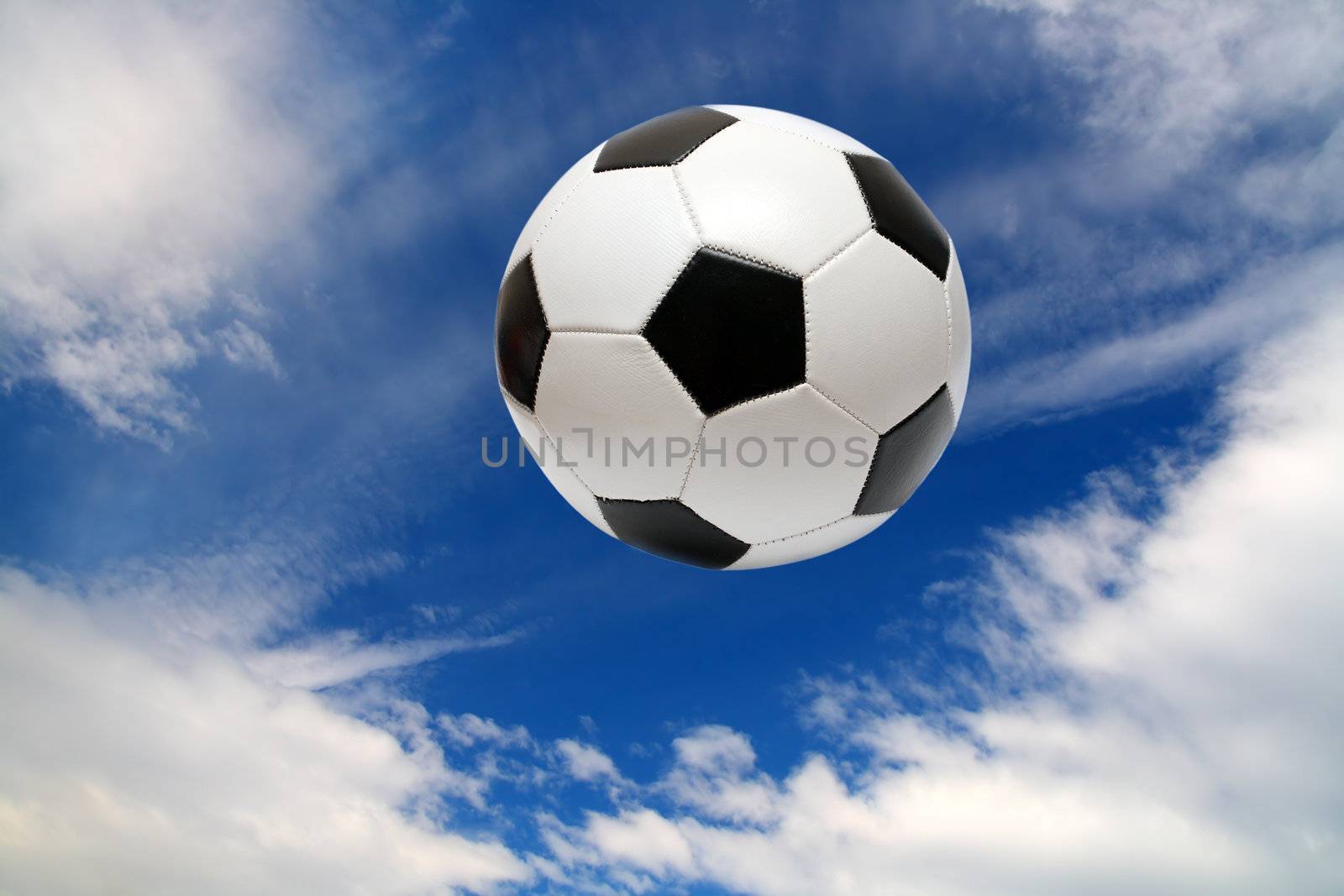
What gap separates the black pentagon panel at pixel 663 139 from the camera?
4316 millimetres

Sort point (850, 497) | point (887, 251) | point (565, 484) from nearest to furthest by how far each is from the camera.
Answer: point (887, 251) → point (850, 497) → point (565, 484)

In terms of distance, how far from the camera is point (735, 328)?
3.89m

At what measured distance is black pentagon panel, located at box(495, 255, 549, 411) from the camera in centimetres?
450

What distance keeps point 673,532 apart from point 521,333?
55.7 inches

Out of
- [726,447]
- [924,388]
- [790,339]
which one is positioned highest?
[924,388]

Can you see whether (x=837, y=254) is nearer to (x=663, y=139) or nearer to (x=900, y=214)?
(x=900, y=214)

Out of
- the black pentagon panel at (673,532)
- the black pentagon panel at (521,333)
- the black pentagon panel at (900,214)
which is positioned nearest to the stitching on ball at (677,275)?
the black pentagon panel at (521,333)

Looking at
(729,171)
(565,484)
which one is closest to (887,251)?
(729,171)

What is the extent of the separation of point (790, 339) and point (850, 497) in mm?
1160

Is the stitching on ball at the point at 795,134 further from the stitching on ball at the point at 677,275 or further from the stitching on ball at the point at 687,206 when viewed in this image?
the stitching on ball at the point at 677,275

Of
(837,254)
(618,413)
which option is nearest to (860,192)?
(837,254)

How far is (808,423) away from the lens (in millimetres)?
4133

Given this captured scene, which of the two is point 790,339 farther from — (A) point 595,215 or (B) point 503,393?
(B) point 503,393

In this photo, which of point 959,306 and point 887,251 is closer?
point 887,251
